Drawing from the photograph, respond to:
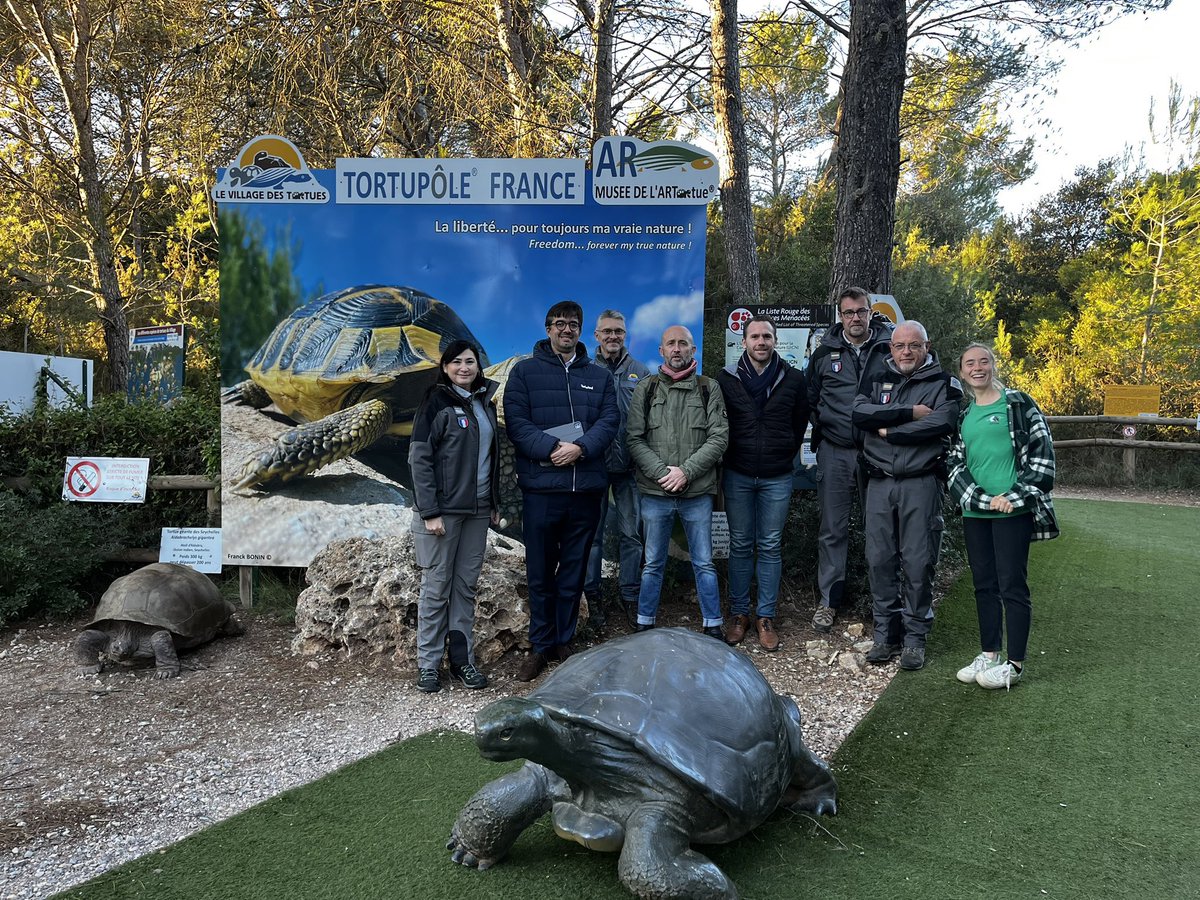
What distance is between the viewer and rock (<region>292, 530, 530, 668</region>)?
4633mm

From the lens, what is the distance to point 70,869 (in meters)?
2.62

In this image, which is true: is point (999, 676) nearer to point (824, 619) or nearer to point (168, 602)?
point (824, 619)

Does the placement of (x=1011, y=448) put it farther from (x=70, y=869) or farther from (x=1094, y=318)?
(x=1094, y=318)

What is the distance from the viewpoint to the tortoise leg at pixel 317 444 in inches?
229

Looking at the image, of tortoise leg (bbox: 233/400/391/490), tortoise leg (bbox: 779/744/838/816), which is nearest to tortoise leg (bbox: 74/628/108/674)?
tortoise leg (bbox: 233/400/391/490)

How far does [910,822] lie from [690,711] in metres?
1.19

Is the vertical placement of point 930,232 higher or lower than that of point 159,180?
higher

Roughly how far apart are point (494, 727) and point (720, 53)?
880 centimetres

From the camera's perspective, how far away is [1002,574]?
158 inches

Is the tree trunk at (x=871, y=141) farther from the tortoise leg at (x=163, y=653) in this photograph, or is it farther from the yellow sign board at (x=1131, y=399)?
the yellow sign board at (x=1131, y=399)

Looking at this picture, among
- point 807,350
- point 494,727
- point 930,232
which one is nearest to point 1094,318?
point 930,232

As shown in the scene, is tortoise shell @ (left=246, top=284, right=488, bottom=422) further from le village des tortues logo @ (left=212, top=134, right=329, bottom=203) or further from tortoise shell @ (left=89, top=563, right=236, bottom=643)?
tortoise shell @ (left=89, top=563, right=236, bottom=643)

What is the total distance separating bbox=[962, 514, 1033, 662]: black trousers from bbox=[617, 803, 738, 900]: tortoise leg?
2.51 m

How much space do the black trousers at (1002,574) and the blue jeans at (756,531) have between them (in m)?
1.09
